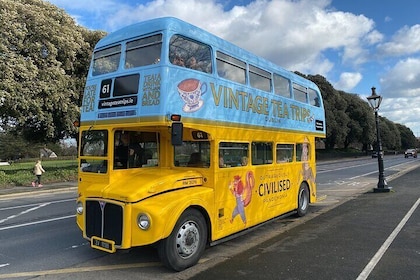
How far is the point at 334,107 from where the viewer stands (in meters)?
60.2

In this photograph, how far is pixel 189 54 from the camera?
6.17 m

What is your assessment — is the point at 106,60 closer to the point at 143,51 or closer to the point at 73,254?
the point at 143,51

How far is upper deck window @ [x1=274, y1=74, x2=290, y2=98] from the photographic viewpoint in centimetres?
883

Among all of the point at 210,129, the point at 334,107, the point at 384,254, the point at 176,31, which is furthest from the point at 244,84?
the point at 334,107

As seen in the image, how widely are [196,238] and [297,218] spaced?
461 cm

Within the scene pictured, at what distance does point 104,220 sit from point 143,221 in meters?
0.77

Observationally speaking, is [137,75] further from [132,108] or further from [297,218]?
[297,218]

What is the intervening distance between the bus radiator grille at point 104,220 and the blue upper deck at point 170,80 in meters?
1.41

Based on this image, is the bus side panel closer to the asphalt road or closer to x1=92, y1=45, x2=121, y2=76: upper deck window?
the asphalt road

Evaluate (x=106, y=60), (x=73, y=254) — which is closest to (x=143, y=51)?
(x=106, y=60)

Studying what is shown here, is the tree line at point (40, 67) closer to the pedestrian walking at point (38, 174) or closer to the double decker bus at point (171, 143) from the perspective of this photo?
the pedestrian walking at point (38, 174)

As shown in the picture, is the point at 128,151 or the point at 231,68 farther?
the point at 231,68

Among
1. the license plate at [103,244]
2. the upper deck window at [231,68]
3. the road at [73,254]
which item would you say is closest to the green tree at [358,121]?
the road at [73,254]

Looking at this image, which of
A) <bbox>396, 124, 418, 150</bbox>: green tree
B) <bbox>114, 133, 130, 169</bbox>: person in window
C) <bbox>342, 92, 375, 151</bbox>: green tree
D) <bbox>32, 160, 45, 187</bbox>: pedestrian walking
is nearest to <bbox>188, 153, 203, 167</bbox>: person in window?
<bbox>114, 133, 130, 169</bbox>: person in window
